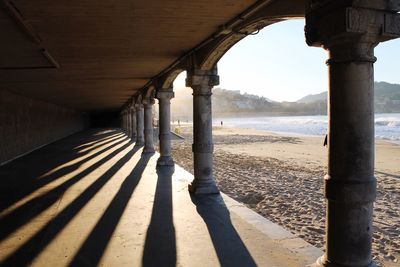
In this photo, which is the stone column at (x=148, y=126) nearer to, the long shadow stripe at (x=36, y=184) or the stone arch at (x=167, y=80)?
the long shadow stripe at (x=36, y=184)

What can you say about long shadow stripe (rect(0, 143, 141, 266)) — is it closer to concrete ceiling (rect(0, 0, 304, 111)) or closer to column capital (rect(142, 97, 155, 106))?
concrete ceiling (rect(0, 0, 304, 111))

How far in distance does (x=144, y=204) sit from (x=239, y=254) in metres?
2.61

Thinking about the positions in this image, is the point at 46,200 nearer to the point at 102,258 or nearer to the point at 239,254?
the point at 102,258

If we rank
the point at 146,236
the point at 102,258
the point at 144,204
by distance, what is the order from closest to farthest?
1. the point at 102,258
2. the point at 146,236
3. the point at 144,204

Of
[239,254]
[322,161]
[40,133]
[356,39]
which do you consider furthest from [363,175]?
[40,133]

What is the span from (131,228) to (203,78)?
3.22 m

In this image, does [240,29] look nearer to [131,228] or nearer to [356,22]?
[356,22]

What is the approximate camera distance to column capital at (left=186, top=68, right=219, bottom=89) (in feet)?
22.5

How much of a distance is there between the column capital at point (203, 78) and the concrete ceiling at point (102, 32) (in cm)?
49

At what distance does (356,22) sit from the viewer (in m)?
2.83

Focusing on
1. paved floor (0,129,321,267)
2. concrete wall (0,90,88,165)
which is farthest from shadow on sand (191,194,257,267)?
concrete wall (0,90,88,165)

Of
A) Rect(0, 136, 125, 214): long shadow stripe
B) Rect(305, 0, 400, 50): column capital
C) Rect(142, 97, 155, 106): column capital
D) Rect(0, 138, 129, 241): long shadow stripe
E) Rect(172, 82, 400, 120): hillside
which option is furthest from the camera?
Rect(172, 82, 400, 120): hillside

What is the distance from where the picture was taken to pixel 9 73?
8.92 metres

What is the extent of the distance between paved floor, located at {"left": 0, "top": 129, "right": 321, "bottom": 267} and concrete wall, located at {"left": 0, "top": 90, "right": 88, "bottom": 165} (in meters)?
4.62
